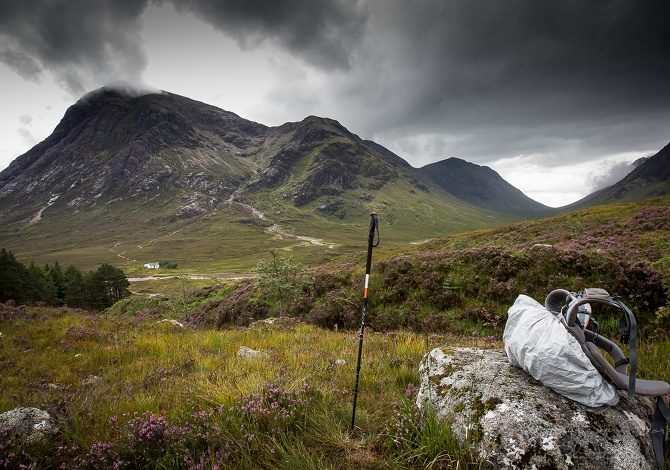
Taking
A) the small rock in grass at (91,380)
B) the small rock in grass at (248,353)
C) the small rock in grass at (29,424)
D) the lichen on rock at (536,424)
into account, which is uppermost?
the lichen on rock at (536,424)

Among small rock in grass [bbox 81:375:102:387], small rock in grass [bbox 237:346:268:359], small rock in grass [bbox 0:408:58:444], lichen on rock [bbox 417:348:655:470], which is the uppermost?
lichen on rock [bbox 417:348:655:470]

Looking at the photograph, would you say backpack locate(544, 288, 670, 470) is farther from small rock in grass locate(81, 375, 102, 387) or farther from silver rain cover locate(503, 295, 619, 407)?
small rock in grass locate(81, 375, 102, 387)

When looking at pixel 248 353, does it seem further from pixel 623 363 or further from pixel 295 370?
pixel 623 363

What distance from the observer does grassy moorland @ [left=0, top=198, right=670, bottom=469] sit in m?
3.74

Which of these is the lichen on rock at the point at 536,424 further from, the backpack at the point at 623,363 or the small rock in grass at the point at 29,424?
the small rock in grass at the point at 29,424

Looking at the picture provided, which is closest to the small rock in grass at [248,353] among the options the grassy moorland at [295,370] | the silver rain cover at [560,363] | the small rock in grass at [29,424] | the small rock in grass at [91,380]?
the grassy moorland at [295,370]

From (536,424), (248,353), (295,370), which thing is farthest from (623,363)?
(248,353)

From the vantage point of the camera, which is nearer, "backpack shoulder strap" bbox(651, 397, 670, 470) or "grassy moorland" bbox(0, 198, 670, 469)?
"backpack shoulder strap" bbox(651, 397, 670, 470)

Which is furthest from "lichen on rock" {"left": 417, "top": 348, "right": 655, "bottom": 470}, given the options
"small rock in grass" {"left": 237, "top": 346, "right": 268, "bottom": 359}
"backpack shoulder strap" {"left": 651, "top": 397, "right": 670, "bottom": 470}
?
"small rock in grass" {"left": 237, "top": 346, "right": 268, "bottom": 359}

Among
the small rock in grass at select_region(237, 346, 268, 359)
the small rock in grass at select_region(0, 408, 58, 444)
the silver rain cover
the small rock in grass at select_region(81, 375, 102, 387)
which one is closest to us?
the silver rain cover

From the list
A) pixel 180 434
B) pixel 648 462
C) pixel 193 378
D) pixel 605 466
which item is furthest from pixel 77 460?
pixel 648 462

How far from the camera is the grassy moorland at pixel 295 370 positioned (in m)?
3.74

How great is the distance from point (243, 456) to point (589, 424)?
3728 mm

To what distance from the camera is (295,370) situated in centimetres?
614
